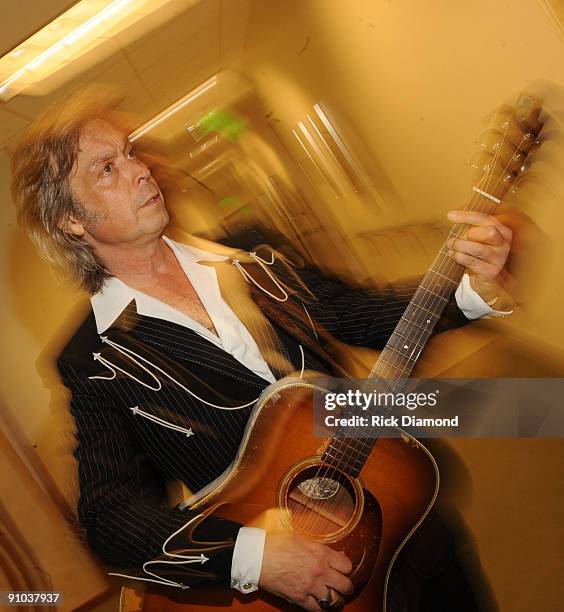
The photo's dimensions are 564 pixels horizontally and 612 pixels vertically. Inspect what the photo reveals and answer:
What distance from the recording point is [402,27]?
2.90 feet

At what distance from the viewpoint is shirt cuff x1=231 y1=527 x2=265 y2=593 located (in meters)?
0.85

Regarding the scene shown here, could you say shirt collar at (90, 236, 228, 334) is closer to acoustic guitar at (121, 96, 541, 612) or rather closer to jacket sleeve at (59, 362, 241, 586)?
jacket sleeve at (59, 362, 241, 586)

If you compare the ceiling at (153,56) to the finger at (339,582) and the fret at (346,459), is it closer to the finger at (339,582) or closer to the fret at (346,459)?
the fret at (346,459)

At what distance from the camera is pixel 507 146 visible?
83cm

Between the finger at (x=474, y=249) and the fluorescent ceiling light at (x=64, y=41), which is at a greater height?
the fluorescent ceiling light at (x=64, y=41)

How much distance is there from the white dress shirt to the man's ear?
8 centimetres

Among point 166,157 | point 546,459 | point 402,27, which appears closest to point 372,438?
point 546,459

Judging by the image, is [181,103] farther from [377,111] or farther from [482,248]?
[482,248]

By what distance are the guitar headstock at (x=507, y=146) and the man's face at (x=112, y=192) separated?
0.48 meters

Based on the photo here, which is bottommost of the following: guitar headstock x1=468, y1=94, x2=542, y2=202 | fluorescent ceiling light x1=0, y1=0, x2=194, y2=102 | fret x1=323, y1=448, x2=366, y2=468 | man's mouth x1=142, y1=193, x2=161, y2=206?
fret x1=323, y1=448, x2=366, y2=468

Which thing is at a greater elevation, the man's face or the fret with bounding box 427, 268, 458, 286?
the man's face

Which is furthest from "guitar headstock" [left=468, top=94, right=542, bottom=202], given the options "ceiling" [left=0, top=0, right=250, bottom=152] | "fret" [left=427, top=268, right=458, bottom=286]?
"ceiling" [left=0, top=0, right=250, bottom=152]

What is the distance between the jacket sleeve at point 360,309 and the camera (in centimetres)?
87

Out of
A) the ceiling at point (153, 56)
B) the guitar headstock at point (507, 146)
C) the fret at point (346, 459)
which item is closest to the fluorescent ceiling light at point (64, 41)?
the ceiling at point (153, 56)
